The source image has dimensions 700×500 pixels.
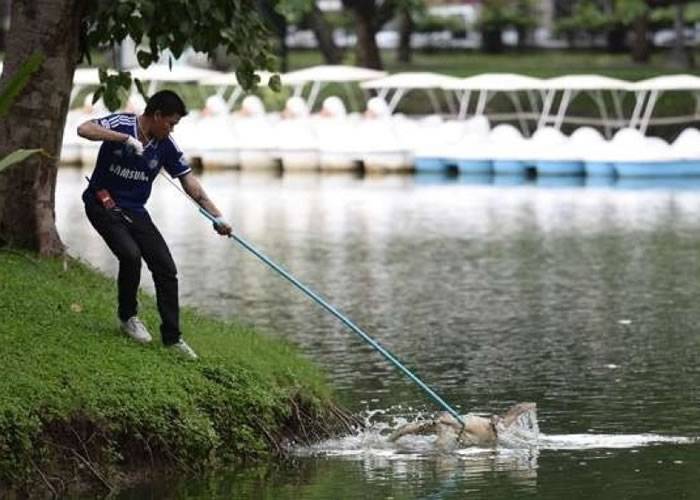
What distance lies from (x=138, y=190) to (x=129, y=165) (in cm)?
20

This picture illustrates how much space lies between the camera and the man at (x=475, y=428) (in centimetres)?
1272

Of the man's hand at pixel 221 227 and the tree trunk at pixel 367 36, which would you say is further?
the tree trunk at pixel 367 36

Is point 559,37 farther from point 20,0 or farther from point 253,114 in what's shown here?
point 20,0

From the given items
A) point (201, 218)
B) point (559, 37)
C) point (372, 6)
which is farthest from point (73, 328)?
point (559, 37)

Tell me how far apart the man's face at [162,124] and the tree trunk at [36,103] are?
213 centimetres

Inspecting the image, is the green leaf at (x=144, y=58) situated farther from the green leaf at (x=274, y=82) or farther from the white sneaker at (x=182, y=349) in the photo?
the white sneaker at (x=182, y=349)

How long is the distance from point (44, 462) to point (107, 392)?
72 centimetres

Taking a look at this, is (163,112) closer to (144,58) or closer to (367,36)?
(144,58)

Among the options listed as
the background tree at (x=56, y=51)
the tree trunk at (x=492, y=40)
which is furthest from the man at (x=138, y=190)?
the tree trunk at (x=492, y=40)

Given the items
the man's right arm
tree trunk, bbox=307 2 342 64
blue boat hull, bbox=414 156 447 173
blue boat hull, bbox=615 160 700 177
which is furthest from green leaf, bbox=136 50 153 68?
tree trunk, bbox=307 2 342 64

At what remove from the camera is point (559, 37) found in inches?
2778

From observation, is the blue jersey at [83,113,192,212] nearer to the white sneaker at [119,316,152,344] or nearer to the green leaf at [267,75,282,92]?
the white sneaker at [119,316,152,344]

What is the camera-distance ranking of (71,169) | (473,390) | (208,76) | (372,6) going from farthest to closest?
(372,6), (208,76), (71,169), (473,390)

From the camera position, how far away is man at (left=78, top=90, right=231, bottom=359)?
1209 centimetres
